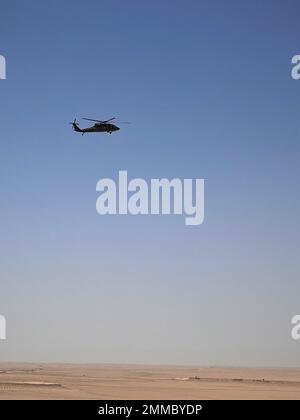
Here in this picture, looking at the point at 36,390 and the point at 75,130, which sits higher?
the point at 75,130

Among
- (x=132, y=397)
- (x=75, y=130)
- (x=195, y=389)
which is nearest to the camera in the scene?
(x=132, y=397)

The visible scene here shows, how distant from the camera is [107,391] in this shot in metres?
65.1
